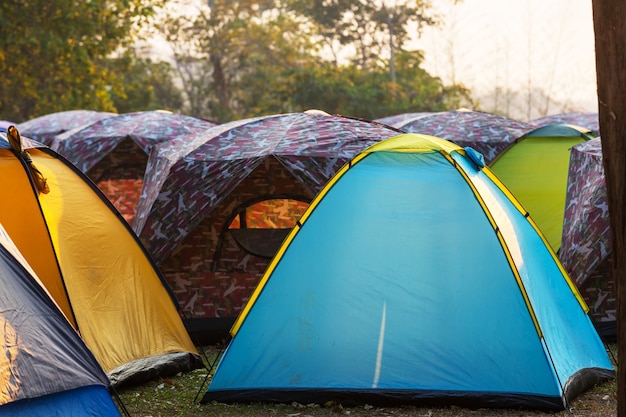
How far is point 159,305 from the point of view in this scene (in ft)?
23.4

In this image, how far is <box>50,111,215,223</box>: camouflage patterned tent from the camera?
13.2 metres

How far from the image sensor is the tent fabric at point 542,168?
1128 centimetres

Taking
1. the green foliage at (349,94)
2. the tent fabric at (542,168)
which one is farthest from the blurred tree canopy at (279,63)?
Answer: the tent fabric at (542,168)

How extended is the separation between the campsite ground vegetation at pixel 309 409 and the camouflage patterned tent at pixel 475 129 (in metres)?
6.18

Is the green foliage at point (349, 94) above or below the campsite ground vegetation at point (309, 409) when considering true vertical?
above

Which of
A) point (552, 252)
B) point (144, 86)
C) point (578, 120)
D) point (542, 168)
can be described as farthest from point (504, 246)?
point (144, 86)

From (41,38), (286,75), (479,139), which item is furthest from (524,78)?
(479,139)

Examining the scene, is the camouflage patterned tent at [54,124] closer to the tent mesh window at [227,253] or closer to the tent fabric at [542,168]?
the tent fabric at [542,168]

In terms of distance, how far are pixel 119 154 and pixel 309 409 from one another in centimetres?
802

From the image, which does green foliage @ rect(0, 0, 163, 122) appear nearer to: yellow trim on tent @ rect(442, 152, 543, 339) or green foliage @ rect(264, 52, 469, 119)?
green foliage @ rect(264, 52, 469, 119)

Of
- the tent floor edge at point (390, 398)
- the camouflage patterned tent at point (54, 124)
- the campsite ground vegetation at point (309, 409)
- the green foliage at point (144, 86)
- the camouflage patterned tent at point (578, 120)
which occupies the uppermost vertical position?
the green foliage at point (144, 86)

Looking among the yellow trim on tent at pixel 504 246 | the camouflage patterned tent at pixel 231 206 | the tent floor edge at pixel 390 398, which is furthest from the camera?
the camouflage patterned tent at pixel 231 206

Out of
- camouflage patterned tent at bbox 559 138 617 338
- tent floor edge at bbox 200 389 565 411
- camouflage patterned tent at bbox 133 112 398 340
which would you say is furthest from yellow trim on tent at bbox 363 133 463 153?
camouflage patterned tent at bbox 559 138 617 338

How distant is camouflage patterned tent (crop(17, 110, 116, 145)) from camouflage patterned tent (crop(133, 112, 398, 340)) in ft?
23.2
